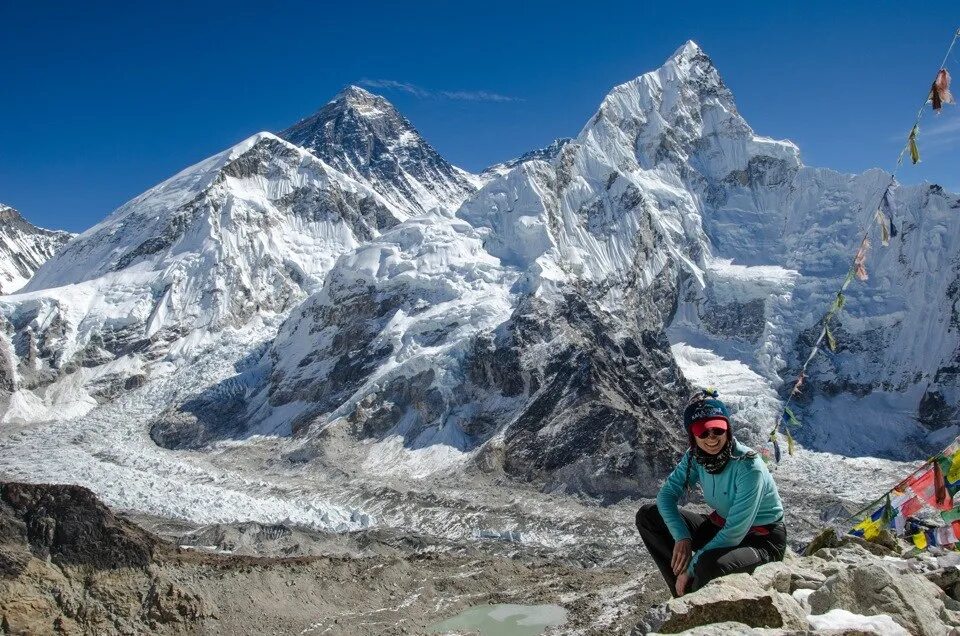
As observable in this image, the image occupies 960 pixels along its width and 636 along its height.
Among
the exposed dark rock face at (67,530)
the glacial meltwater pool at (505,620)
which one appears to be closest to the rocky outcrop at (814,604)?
the exposed dark rock face at (67,530)

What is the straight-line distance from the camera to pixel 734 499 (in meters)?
10.2

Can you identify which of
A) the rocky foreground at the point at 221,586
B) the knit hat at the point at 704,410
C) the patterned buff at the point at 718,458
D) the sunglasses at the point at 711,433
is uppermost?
the knit hat at the point at 704,410

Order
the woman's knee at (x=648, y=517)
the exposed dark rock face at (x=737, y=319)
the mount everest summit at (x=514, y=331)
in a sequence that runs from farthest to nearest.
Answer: the exposed dark rock face at (x=737, y=319)
the mount everest summit at (x=514, y=331)
the woman's knee at (x=648, y=517)

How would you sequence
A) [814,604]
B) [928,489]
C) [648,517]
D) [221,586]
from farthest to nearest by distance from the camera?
[221,586] < [928,489] < [648,517] < [814,604]

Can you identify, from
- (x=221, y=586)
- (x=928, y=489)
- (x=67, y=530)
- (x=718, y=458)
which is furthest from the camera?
(x=221, y=586)

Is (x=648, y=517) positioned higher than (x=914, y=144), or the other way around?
(x=914, y=144)

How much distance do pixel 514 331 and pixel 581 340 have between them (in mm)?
11113

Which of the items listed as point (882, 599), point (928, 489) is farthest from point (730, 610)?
point (928, 489)

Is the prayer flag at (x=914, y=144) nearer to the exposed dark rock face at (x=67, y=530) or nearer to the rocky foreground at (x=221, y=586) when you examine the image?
the rocky foreground at (x=221, y=586)

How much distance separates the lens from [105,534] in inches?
1777

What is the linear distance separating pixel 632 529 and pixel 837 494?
4088cm

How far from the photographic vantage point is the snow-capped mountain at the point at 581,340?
4444 inches

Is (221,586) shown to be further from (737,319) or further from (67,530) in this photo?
(737,319)

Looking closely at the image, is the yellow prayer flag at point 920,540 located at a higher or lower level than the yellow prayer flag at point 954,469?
lower
